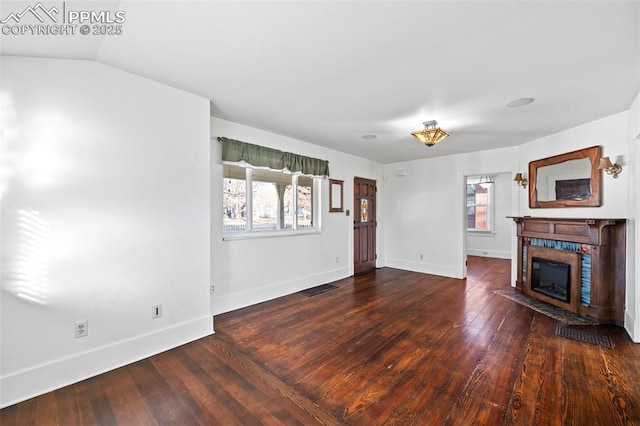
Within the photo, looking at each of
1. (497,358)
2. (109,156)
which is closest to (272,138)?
(109,156)

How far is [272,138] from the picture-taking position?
13.4 feet

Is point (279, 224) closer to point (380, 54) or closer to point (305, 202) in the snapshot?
point (305, 202)

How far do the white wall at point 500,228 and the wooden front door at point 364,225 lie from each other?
373 centimetres

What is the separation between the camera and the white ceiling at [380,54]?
159 centimetres

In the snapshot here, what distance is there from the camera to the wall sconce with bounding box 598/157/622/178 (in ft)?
10.3

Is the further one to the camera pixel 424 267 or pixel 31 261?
pixel 424 267

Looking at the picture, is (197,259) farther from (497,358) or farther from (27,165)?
(497,358)

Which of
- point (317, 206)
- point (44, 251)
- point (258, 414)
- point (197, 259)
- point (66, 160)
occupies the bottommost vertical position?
point (258, 414)

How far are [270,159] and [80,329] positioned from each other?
9.09 ft

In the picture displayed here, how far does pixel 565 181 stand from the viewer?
387 cm

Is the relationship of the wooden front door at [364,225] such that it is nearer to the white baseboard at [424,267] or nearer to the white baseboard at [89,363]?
the white baseboard at [424,267]

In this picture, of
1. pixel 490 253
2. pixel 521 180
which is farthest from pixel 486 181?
pixel 521 180

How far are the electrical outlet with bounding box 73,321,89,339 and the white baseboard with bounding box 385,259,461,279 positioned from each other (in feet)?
18.2

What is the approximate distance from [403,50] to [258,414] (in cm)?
274
